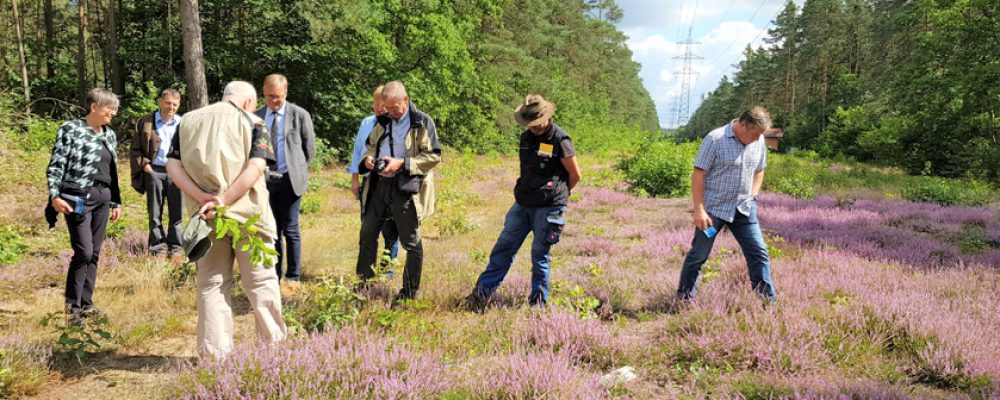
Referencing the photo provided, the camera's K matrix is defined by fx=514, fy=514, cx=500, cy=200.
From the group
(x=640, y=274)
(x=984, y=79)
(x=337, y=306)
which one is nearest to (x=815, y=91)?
(x=984, y=79)

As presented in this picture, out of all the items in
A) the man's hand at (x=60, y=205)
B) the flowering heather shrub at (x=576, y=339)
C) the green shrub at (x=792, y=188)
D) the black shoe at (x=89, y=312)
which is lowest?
the flowering heather shrub at (x=576, y=339)

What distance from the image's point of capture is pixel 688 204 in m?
11.9

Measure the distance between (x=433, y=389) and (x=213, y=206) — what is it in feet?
5.41

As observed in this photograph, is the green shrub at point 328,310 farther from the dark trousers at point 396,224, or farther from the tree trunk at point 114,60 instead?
the tree trunk at point 114,60

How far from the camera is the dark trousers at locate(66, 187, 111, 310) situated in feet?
13.4

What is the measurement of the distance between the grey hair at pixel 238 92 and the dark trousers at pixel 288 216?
168 centimetres

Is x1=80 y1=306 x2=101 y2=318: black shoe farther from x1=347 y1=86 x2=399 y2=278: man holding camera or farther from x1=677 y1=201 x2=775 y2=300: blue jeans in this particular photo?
x1=677 y1=201 x2=775 y2=300: blue jeans

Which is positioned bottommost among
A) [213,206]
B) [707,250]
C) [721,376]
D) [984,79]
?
[721,376]

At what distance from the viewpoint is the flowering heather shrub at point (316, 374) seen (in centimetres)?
268

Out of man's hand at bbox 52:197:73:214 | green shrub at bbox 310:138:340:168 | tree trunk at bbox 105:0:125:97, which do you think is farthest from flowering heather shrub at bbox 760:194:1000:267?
tree trunk at bbox 105:0:125:97

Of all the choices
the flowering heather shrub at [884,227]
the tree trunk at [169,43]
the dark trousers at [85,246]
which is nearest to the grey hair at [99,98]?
the dark trousers at [85,246]

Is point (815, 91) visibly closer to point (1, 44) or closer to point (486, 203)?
point (486, 203)

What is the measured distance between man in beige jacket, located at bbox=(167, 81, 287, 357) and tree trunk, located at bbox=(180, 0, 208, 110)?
306 inches

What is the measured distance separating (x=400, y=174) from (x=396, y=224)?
458 mm
